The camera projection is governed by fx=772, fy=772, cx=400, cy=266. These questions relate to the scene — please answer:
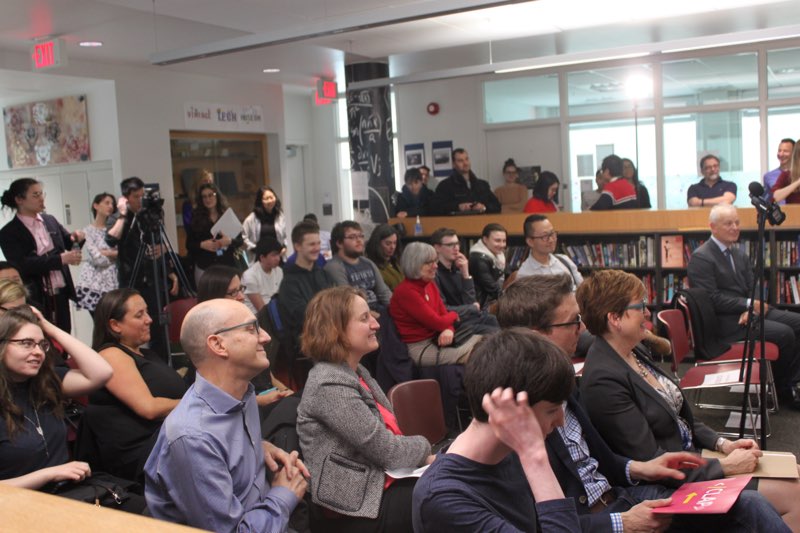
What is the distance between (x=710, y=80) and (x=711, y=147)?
0.92 meters

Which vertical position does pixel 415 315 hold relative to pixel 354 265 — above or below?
below

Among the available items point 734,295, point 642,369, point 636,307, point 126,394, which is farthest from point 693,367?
point 126,394

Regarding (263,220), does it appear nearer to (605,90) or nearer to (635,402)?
(605,90)

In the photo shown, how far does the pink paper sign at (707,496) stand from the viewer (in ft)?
7.21

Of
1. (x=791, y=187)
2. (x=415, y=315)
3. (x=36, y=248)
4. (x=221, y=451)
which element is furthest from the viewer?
(x=791, y=187)

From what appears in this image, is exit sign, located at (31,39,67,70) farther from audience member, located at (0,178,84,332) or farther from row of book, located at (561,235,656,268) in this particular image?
row of book, located at (561,235,656,268)

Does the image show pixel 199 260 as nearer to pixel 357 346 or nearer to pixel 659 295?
pixel 659 295

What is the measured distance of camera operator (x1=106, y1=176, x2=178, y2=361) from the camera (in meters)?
6.11

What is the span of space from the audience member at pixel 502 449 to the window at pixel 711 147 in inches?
382

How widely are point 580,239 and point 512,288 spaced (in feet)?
16.7

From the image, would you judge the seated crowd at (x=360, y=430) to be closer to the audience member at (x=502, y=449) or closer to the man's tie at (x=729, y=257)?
the audience member at (x=502, y=449)

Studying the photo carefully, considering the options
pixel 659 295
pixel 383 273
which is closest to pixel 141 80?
pixel 383 273

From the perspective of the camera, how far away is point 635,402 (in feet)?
8.87

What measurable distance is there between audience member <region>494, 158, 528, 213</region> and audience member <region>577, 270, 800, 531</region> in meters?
8.32
